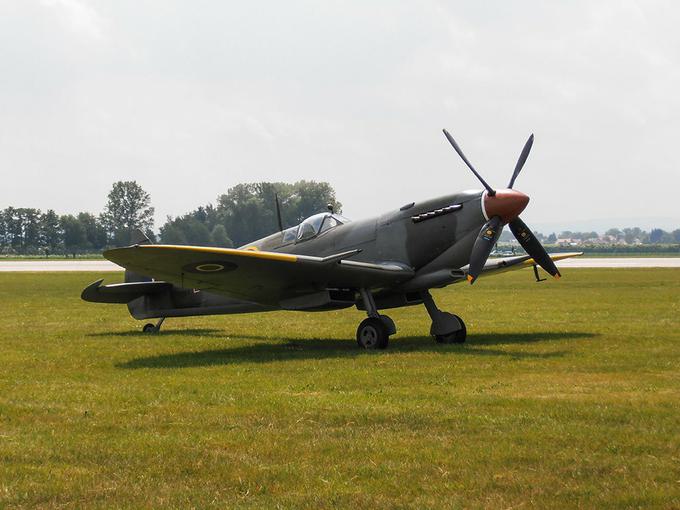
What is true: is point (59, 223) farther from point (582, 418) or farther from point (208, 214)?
point (582, 418)

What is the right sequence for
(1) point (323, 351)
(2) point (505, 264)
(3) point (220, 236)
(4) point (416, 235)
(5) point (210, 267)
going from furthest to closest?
1. (3) point (220, 236)
2. (2) point (505, 264)
3. (4) point (416, 235)
4. (1) point (323, 351)
5. (5) point (210, 267)

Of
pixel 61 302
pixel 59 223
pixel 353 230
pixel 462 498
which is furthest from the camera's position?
pixel 59 223

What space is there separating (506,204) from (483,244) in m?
0.67

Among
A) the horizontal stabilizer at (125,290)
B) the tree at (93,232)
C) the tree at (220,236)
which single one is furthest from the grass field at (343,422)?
the tree at (93,232)

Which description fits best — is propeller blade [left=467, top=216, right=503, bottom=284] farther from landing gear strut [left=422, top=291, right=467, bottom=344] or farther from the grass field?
landing gear strut [left=422, top=291, right=467, bottom=344]

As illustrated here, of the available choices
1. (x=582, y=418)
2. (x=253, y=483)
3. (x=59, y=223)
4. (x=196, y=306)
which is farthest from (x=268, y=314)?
(x=59, y=223)

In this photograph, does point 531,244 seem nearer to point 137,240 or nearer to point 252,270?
point 252,270

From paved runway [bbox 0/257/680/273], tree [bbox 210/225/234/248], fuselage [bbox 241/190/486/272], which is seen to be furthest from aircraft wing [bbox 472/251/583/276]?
tree [bbox 210/225/234/248]

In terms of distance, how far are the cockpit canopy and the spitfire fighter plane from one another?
0.7 inches

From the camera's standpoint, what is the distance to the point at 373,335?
44.4 feet

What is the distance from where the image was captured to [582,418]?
768 cm

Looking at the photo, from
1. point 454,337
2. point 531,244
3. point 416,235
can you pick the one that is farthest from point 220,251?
point 531,244

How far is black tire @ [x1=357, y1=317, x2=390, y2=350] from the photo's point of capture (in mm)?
13445

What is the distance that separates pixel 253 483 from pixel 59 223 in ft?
429
